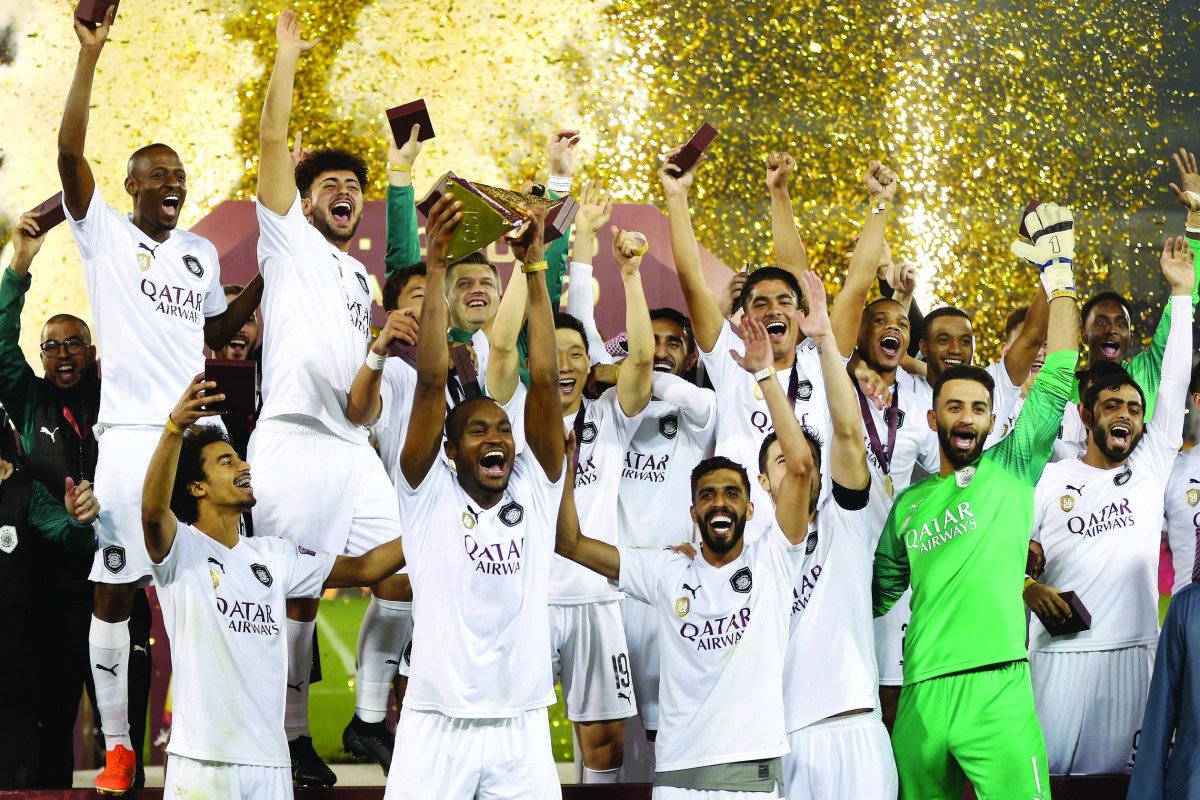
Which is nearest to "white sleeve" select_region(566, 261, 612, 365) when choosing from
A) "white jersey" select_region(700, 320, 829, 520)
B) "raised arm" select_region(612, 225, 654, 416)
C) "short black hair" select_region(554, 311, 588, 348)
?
"short black hair" select_region(554, 311, 588, 348)

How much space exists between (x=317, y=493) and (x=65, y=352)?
1.27m

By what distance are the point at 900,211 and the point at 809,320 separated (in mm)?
4028

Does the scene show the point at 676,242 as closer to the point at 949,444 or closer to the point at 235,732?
the point at 949,444

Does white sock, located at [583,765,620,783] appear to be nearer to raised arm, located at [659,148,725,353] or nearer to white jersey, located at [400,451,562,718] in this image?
white jersey, located at [400,451,562,718]

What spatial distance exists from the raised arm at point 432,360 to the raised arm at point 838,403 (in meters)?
1.16

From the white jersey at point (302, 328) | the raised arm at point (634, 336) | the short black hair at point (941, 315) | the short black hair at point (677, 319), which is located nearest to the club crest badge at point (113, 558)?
the white jersey at point (302, 328)

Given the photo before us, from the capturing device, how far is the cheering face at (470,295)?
455 cm

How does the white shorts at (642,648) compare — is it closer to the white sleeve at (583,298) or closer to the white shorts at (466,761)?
the white sleeve at (583,298)

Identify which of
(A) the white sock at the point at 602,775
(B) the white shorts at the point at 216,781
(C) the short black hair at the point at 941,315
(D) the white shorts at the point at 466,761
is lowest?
(A) the white sock at the point at 602,775

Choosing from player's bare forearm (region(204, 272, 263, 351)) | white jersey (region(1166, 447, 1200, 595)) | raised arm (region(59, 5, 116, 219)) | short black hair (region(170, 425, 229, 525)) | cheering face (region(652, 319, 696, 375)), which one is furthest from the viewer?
cheering face (region(652, 319, 696, 375))

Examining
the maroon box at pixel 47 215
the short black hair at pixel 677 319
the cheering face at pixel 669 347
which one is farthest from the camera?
the short black hair at pixel 677 319

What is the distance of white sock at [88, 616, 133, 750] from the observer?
4129mm

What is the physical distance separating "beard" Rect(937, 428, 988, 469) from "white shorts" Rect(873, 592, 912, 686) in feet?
2.50

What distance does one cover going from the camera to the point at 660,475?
16.0 ft
